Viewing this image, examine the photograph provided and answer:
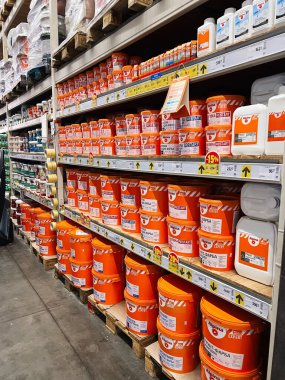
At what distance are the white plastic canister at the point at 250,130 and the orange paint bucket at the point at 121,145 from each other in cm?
105

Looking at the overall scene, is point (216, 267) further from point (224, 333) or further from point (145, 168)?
point (145, 168)

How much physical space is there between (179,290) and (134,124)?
3.84ft

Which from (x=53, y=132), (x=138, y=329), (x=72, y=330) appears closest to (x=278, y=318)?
(x=138, y=329)

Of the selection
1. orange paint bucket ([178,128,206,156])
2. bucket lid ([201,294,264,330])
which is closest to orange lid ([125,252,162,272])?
bucket lid ([201,294,264,330])

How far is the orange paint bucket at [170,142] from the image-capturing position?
1.73 m

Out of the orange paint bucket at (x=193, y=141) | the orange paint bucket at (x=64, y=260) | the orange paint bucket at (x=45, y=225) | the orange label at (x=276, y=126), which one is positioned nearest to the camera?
the orange label at (x=276, y=126)

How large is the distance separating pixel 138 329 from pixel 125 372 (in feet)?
0.96

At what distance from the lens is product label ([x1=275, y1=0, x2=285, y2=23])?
111cm

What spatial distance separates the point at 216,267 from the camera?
1466 millimetres

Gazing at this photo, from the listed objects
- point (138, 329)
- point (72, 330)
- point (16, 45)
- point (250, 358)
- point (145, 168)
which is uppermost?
point (16, 45)

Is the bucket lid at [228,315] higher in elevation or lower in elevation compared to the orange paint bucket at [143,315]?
higher

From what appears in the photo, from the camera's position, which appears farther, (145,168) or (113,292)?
(113,292)

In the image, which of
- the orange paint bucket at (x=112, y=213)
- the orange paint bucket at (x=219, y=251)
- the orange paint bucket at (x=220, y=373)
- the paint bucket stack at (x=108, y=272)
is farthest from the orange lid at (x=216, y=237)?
the paint bucket stack at (x=108, y=272)

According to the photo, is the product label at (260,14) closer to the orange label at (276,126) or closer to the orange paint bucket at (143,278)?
the orange label at (276,126)
